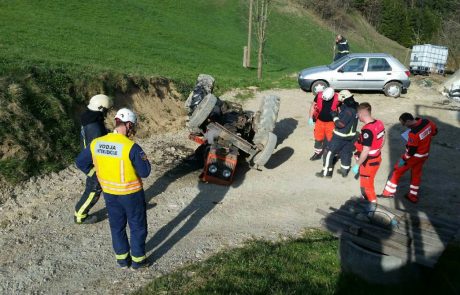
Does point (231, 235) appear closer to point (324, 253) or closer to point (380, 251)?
point (324, 253)

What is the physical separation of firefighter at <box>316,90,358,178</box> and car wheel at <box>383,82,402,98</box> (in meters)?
7.41

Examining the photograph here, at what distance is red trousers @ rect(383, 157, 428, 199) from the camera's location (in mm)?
7625

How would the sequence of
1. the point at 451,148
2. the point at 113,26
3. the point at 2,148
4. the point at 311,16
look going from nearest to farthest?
1. the point at 2,148
2. the point at 451,148
3. the point at 113,26
4. the point at 311,16

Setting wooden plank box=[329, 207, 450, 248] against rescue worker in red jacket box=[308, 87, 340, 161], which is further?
rescue worker in red jacket box=[308, 87, 340, 161]

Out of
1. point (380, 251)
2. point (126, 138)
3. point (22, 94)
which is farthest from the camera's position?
point (22, 94)

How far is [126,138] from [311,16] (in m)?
56.1

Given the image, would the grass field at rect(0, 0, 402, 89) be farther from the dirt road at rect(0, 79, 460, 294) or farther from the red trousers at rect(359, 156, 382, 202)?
the red trousers at rect(359, 156, 382, 202)

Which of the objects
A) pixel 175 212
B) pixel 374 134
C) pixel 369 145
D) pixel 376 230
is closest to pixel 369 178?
pixel 369 145

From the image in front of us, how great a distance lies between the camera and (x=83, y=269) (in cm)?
534

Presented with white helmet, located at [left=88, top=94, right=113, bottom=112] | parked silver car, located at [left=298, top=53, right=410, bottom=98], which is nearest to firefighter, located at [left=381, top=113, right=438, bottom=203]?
white helmet, located at [left=88, top=94, right=113, bottom=112]

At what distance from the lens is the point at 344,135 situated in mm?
8406

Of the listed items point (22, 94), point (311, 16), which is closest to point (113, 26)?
point (22, 94)

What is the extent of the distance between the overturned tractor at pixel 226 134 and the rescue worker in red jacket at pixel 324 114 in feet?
3.23

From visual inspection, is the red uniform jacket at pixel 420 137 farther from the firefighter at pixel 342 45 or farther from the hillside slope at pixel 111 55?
the firefighter at pixel 342 45
